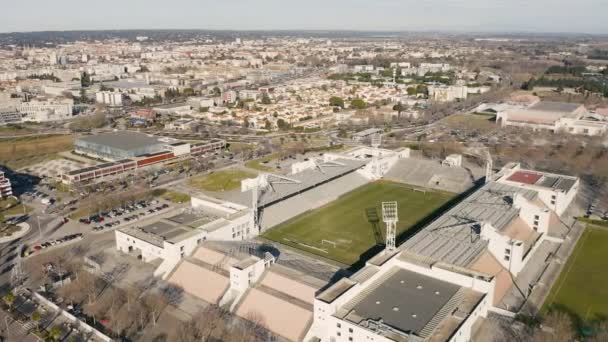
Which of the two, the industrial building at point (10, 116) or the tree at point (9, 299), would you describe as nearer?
the tree at point (9, 299)

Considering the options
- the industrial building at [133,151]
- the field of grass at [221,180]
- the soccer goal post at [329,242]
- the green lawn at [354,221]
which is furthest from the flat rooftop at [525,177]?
the industrial building at [133,151]

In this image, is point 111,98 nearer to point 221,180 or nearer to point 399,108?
point 399,108

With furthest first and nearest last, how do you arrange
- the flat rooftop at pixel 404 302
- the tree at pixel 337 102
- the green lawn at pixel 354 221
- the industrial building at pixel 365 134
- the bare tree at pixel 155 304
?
the tree at pixel 337 102
the industrial building at pixel 365 134
the green lawn at pixel 354 221
the bare tree at pixel 155 304
the flat rooftop at pixel 404 302

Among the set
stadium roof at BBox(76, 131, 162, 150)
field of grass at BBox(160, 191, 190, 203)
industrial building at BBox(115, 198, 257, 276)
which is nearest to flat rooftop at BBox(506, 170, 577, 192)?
industrial building at BBox(115, 198, 257, 276)

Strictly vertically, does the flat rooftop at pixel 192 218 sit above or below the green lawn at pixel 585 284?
above

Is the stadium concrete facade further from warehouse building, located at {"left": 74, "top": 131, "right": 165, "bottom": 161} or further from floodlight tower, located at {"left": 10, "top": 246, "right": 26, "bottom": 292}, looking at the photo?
warehouse building, located at {"left": 74, "top": 131, "right": 165, "bottom": 161}

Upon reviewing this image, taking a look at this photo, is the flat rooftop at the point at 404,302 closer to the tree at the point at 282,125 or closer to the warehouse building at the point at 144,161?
the warehouse building at the point at 144,161

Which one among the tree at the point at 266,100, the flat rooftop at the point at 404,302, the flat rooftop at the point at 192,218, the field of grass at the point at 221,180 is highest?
the tree at the point at 266,100

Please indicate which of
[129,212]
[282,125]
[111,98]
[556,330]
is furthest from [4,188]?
[111,98]
